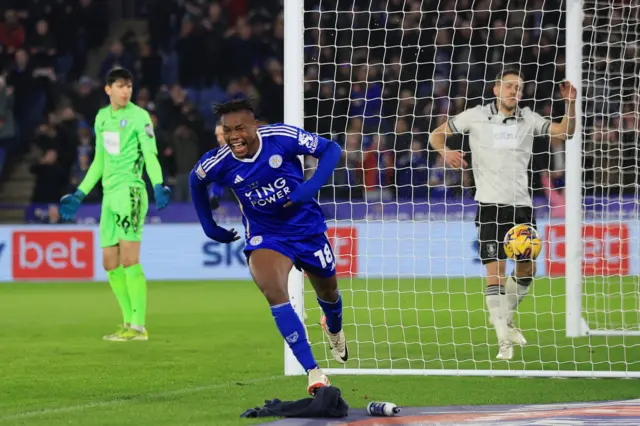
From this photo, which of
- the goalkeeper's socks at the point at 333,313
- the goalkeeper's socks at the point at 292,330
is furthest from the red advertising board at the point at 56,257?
the goalkeeper's socks at the point at 292,330

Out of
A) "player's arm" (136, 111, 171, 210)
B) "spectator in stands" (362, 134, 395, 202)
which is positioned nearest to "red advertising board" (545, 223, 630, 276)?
"spectator in stands" (362, 134, 395, 202)

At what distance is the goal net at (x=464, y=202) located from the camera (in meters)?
9.72

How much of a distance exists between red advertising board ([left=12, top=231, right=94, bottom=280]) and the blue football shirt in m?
11.4

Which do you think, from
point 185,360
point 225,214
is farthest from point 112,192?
point 225,214

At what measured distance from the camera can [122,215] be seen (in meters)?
10.7

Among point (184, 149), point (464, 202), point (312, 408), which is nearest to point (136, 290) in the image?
point (312, 408)

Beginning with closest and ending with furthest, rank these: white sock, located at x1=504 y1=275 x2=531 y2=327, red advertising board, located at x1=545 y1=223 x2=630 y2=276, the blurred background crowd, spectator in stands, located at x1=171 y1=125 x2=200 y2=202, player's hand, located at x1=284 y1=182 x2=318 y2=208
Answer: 1. player's hand, located at x1=284 y1=182 x2=318 y2=208
2. white sock, located at x1=504 y1=275 x2=531 y2=327
3. red advertising board, located at x1=545 y1=223 x2=630 y2=276
4. the blurred background crowd
5. spectator in stands, located at x1=171 y1=125 x2=200 y2=202

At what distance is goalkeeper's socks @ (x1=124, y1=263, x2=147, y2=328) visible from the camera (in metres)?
10.8

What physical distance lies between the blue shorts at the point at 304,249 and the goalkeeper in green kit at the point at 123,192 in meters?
3.71

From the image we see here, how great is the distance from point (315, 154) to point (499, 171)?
2.70m

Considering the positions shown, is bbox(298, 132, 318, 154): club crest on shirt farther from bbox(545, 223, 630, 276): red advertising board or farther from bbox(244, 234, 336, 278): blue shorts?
bbox(545, 223, 630, 276): red advertising board

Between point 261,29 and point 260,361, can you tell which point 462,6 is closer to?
point 261,29

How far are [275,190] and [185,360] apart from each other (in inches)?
110

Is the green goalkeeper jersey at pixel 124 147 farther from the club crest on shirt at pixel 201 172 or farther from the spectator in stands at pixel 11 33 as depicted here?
the spectator in stands at pixel 11 33
